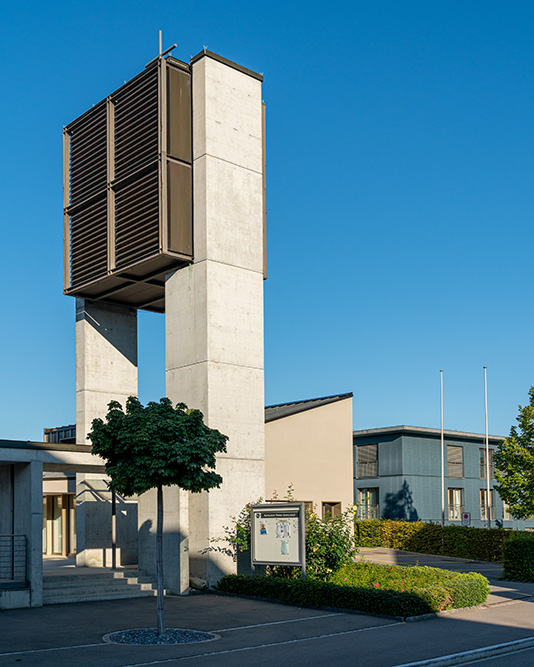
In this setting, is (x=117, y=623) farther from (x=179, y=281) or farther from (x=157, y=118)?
(x=157, y=118)

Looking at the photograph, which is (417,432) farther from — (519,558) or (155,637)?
(155,637)

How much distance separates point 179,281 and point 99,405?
540 cm

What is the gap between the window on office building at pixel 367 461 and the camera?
58.1 metres

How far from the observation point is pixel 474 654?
41.7ft

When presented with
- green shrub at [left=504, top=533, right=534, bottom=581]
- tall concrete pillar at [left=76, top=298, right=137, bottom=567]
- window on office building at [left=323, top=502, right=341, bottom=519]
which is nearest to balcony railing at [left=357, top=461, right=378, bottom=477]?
window on office building at [left=323, top=502, right=341, bottom=519]

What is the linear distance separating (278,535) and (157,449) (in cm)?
714

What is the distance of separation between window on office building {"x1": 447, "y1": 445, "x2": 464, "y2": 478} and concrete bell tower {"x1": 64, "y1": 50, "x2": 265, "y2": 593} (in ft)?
126

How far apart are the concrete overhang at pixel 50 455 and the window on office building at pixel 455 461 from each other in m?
41.2

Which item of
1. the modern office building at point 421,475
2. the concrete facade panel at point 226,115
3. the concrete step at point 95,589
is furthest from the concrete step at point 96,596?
the modern office building at point 421,475

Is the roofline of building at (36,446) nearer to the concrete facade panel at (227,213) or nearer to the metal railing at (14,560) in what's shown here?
the metal railing at (14,560)

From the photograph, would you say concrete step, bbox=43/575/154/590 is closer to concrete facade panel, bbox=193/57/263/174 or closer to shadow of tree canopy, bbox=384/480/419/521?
concrete facade panel, bbox=193/57/263/174

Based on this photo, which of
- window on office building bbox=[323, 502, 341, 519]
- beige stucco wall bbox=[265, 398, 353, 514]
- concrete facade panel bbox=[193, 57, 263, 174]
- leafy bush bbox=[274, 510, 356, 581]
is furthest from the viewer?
window on office building bbox=[323, 502, 341, 519]

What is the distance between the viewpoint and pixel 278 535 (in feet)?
64.9

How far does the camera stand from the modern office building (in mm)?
56094
